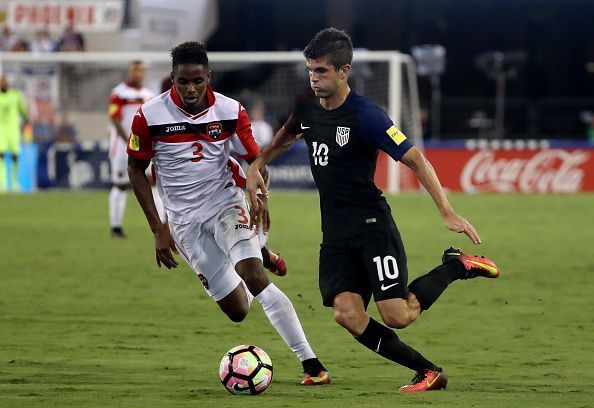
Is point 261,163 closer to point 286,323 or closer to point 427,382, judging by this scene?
point 286,323

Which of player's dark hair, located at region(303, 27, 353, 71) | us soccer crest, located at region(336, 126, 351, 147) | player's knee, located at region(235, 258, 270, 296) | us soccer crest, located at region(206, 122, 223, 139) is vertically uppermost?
player's dark hair, located at region(303, 27, 353, 71)

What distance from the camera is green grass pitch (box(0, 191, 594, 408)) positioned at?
767cm

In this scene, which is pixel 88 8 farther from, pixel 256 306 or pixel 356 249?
pixel 356 249

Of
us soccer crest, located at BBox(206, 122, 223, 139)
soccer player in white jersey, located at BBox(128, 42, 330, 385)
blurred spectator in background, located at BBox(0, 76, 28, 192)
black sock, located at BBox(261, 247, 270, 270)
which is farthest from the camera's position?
blurred spectator in background, located at BBox(0, 76, 28, 192)

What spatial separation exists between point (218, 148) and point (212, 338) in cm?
211

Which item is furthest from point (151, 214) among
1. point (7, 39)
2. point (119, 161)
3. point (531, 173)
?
point (7, 39)

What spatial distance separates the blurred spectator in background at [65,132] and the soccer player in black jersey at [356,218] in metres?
21.5

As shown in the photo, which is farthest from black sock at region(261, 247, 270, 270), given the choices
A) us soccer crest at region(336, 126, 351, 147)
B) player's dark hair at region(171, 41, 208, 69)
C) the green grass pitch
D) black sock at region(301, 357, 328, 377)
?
us soccer crest at region(336, 126, 351, 147)

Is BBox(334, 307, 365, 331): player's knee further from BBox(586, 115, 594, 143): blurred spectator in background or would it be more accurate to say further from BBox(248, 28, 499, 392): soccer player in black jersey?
BBox(586, 115, 594, 143): blurred spectator in background

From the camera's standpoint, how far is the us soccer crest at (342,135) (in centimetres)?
761

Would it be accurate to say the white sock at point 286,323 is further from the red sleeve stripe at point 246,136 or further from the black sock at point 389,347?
the red sleeve stripe at point 246,136

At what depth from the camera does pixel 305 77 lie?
97.5 ft

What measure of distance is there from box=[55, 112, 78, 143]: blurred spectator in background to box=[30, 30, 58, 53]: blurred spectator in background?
9.97 feet

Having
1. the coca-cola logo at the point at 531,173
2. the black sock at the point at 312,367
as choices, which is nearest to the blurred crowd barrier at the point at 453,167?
the coca-cola logo at the point at 531,173
